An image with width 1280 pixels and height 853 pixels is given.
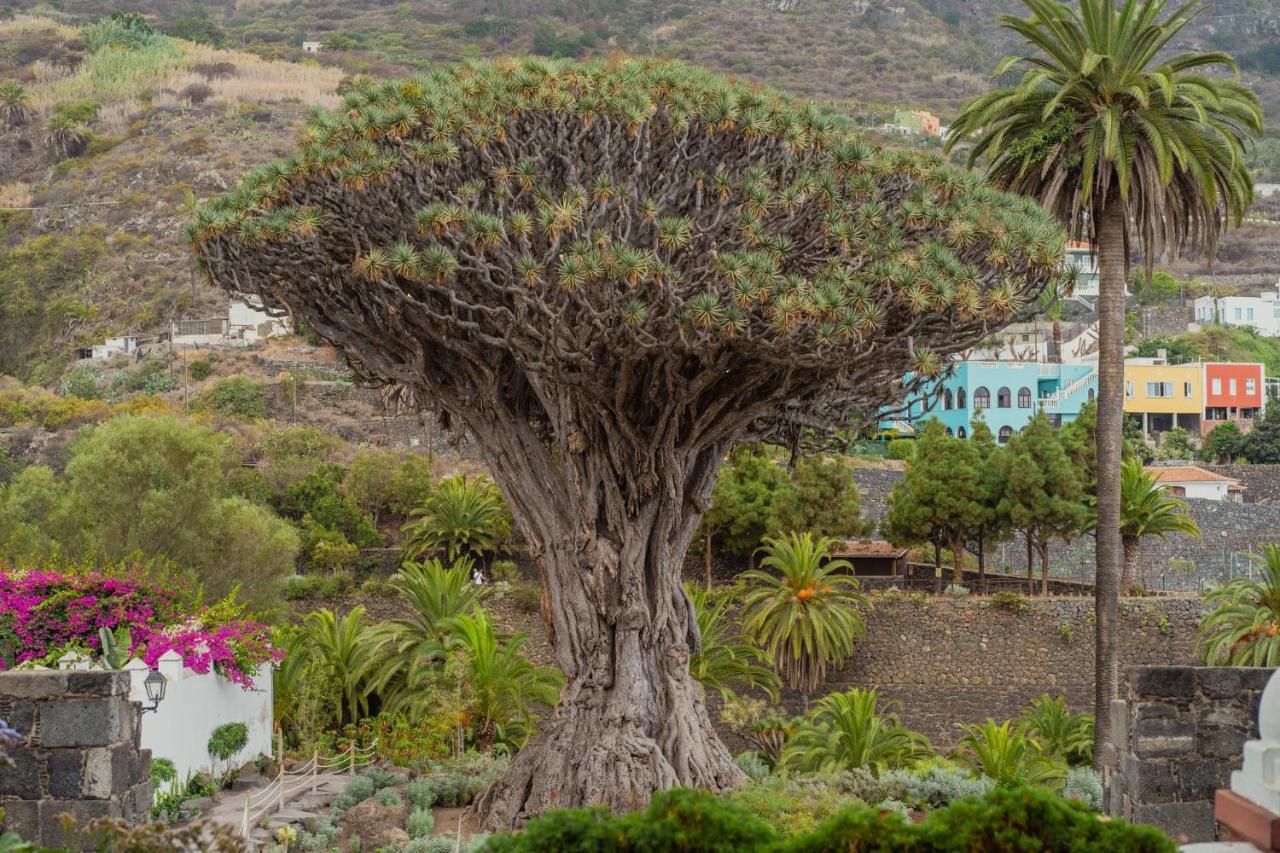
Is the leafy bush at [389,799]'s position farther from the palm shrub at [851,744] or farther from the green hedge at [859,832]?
the green hedge at [859,832]

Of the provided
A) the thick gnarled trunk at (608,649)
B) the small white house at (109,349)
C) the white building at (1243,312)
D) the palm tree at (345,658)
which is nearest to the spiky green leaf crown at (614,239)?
the thick gnarled trunk at (608,649)

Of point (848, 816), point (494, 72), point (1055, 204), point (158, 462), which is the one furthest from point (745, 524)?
point (848, 816)

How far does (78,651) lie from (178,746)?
135 cm

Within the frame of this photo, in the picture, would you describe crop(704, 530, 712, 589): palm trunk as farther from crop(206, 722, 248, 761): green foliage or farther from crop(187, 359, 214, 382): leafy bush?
crop(187, 359, 214, 382): leafy bush

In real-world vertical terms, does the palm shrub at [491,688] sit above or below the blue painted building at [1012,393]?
below

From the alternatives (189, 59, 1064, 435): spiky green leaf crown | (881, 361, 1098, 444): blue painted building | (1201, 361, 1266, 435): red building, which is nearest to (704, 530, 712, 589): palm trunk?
(189, 59, 1064, 435): spiky green leaf crown

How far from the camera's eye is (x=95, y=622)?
42.1 ft

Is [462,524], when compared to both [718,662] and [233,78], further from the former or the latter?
[233,78]

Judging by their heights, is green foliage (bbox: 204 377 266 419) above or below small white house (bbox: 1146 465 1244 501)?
above

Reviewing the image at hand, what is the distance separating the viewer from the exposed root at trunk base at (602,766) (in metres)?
12.7

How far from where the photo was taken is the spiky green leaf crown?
39.7 ft

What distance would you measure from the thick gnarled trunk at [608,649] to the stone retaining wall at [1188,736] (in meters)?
4.62

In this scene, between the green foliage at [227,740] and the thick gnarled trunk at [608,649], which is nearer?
the thick gnarled trunk at [608,649]

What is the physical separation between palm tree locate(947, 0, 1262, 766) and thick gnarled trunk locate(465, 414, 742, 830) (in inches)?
206
